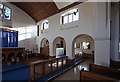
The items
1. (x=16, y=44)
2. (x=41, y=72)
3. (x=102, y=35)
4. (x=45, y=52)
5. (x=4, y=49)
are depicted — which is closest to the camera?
(x=102, y=35)

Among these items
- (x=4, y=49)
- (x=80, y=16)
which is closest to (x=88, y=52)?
(x=80, y=16)

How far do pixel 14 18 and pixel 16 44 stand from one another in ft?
8.36

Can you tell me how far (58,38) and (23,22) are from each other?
4217mm

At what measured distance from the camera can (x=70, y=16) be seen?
8.81 metres

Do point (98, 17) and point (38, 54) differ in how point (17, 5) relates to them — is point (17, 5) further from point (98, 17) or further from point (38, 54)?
point (98, 17)

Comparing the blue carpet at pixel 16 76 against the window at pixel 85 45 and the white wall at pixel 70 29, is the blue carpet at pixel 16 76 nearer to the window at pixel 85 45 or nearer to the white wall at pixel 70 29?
the white wall at pixel 70 29

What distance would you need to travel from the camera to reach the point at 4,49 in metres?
7.88

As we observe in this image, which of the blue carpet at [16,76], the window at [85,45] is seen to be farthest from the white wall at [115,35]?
the window at [85,45]

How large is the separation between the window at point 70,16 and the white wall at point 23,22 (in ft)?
15.0

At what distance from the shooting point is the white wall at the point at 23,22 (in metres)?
10.8

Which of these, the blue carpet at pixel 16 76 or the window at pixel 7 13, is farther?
the window at pixel 7 13

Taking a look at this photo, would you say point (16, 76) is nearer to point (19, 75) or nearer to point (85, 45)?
point (19, 75)

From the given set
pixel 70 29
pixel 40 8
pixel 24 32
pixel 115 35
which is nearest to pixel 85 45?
pixel 70 29

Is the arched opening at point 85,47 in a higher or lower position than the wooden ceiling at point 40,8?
lower
